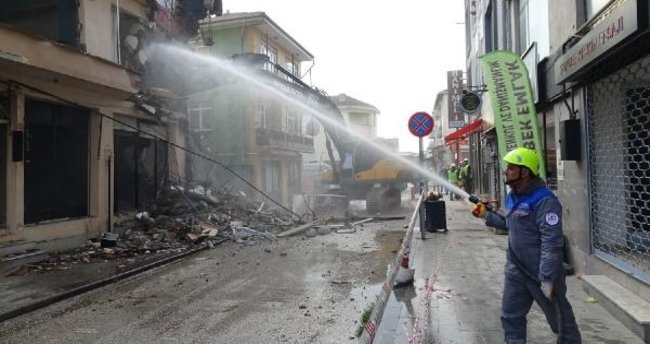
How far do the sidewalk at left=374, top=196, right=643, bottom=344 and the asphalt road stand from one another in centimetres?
57

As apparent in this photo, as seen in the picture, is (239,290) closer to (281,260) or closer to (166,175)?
(281,260)

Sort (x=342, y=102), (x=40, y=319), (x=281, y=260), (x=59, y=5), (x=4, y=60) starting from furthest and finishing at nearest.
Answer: (x=342, y=102) < (x=59, y=5) < (x=281, y=260) < (x=4, y=60) < (x=40, y=319)

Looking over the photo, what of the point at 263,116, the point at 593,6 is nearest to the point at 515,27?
the point at 593,6

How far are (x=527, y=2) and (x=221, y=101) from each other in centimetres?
1747

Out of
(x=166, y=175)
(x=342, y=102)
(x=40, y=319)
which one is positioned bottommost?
(x=40, y=319)

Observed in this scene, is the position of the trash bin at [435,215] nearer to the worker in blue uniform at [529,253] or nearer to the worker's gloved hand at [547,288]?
the worker in blue uniform at [529,253]

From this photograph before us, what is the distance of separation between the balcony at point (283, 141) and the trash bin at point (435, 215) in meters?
14.7

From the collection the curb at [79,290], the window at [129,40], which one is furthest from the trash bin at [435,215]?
the window at [129,40]

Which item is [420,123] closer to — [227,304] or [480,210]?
[227,304]

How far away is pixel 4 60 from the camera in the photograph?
896cm

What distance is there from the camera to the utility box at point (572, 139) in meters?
7.01

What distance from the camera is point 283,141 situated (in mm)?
28844

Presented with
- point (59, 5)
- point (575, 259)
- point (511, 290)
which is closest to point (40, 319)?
point (511, 290)

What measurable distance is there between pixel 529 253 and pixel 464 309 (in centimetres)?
223
